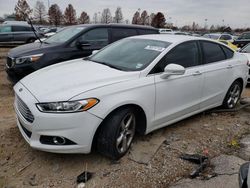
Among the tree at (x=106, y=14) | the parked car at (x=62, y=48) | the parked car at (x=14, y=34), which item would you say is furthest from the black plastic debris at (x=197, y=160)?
the tree at (x=106, y=14)

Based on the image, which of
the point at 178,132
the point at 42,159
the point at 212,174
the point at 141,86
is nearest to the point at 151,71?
the point at 141,86

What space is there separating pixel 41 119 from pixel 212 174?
2.08 m

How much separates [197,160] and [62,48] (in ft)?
12.8

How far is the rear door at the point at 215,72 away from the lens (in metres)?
4.29

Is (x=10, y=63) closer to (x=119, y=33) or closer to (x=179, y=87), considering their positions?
(x=119, y=33)

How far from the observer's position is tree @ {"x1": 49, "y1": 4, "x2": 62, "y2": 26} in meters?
56.7

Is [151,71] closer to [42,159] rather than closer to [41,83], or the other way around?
[41,83]

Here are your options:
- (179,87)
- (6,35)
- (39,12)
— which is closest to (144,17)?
(39,12)

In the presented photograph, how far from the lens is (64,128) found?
8.80ft

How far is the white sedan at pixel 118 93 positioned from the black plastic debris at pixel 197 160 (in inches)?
23.1

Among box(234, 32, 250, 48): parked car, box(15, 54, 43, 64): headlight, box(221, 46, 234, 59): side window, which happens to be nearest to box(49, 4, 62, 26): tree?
box(234, 32, 250, 48): parked car

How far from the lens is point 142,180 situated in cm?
283

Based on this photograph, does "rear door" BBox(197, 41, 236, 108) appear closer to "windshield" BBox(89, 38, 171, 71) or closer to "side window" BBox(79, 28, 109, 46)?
"windshield" BBox(89, 38, 171, 71)

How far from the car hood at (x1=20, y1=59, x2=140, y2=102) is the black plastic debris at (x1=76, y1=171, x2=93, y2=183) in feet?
2.91
